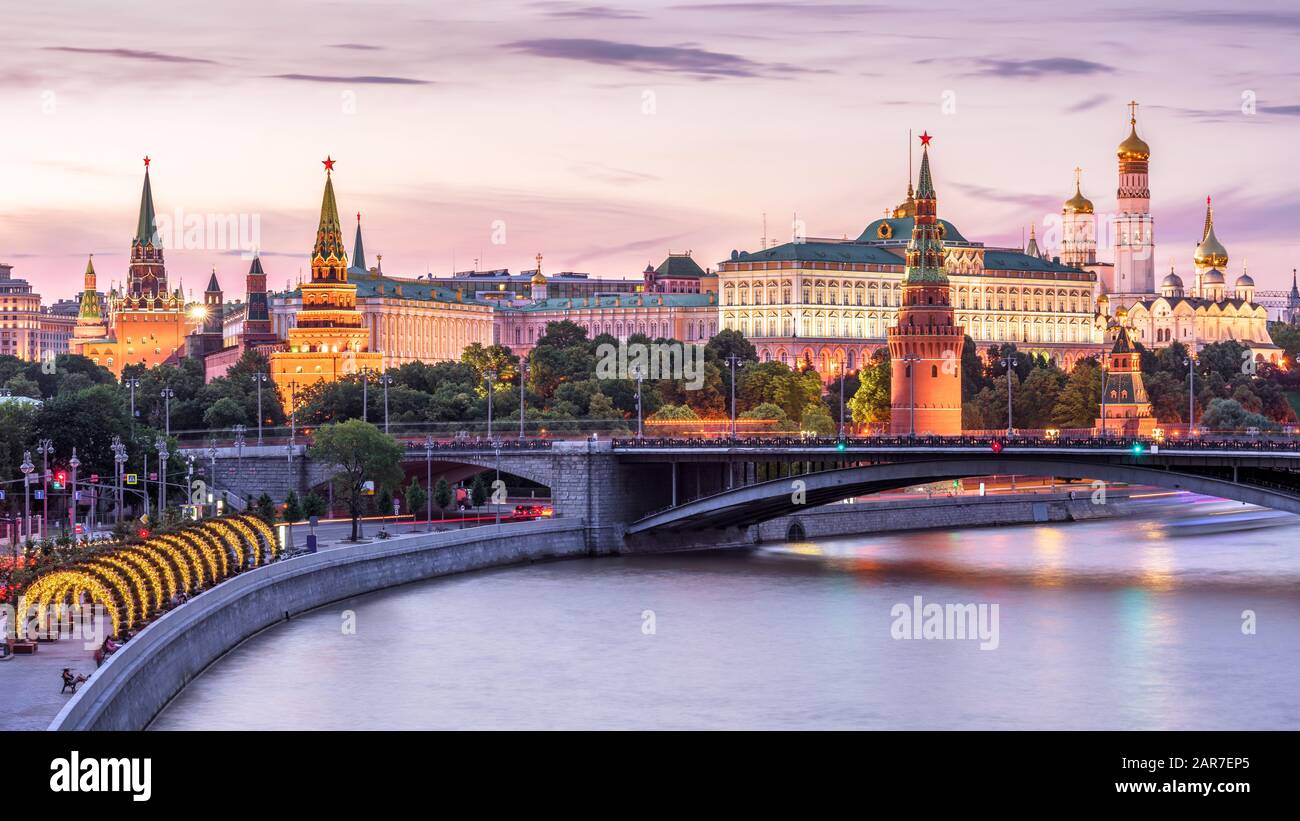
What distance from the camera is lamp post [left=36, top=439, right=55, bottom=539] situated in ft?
181

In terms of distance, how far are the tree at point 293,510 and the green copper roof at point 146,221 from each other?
95.4 metres

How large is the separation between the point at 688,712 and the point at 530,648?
756cm

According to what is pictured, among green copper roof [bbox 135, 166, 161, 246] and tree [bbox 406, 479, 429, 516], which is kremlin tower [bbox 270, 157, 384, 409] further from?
tree [bbox 406, 479, 429, 516]

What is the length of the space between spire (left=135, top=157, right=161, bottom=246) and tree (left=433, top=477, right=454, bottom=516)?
92176 millimetres

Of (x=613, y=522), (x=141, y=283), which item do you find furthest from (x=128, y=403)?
(x=141, y=283)

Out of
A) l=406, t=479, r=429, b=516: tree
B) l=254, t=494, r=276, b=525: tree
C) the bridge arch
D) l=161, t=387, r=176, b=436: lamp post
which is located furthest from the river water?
l=161, t=387, r=176, b=436: lamp post

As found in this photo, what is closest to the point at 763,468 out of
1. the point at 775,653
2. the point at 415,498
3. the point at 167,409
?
the point at 415,498

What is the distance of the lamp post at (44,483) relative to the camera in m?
55.3

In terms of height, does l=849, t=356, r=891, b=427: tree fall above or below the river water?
above

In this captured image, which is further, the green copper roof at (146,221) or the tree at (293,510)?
the green copper roof at (146,221)

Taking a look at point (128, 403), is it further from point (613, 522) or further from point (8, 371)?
point (8, 371)

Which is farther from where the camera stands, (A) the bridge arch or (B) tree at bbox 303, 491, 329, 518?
(B) tree at bbox 303, 491, 329, 518

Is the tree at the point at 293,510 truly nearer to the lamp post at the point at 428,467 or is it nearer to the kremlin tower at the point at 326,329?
the lamp post at the point at 428,467

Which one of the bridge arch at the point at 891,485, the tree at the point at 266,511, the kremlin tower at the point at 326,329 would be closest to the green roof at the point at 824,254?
the kremlin tower at the point at 326,329
